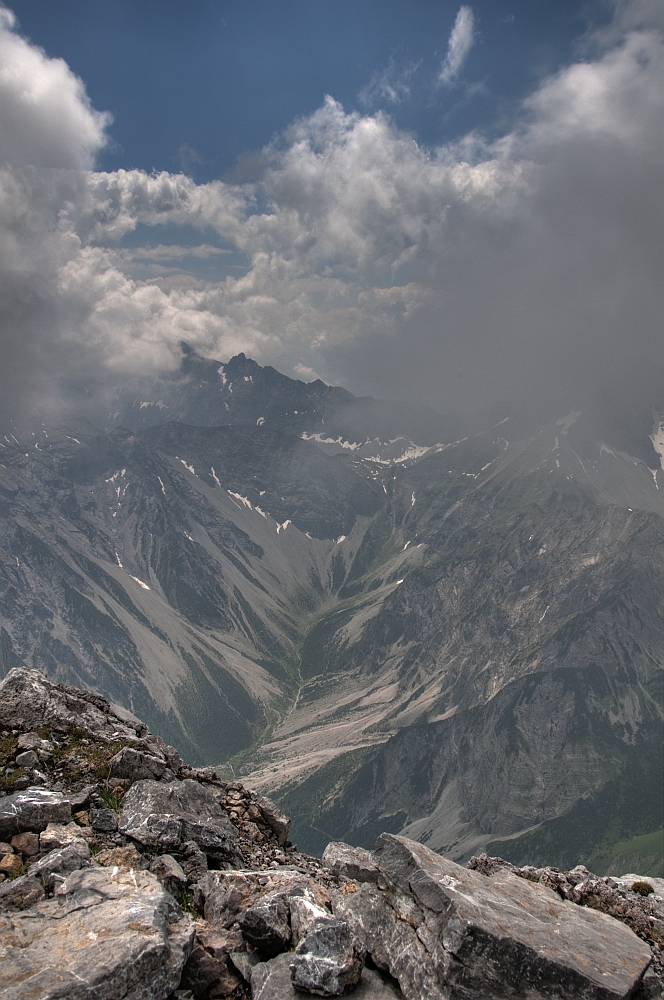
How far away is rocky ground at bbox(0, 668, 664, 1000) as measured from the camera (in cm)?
1574

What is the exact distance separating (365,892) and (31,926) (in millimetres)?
11046

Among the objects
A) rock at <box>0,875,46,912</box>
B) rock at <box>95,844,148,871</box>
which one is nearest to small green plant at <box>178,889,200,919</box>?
rock at <box>95,844,148,871</box>

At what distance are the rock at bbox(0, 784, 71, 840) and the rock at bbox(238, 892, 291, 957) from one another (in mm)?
8926

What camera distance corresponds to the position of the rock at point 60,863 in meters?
18.5

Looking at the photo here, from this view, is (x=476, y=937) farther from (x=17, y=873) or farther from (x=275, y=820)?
(x=17, y=873)

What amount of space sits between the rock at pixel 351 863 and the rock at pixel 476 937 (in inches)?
45.1

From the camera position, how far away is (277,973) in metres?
16.5

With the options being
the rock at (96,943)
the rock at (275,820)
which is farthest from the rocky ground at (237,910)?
the rock at (275,820)

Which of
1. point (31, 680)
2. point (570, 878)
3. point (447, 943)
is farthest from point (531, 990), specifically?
point (31, 680)

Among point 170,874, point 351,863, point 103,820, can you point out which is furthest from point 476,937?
point 103,820

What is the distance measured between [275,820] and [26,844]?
12.2 meters

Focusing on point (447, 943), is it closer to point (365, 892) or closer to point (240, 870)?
point (365, 892)

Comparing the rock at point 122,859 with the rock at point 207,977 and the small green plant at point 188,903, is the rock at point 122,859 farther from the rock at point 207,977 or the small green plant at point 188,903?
the rock at point 207,977

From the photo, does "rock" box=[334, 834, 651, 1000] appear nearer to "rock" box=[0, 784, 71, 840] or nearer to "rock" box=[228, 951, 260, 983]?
"rock" box=[228, 951, 260, 983]
